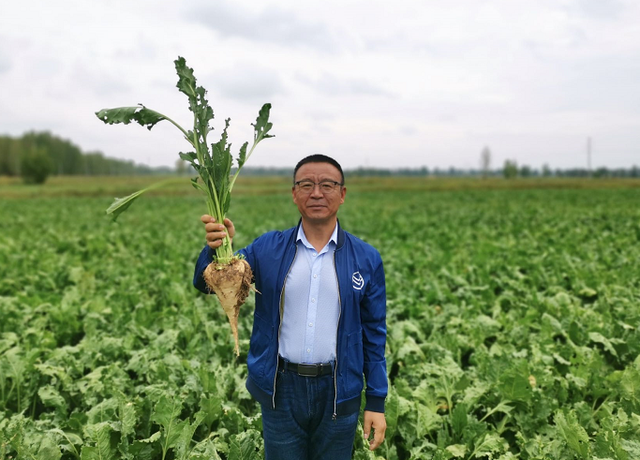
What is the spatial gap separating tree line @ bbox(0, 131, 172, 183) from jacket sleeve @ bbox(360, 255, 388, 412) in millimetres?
93132

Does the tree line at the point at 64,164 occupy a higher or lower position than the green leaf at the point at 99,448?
higher

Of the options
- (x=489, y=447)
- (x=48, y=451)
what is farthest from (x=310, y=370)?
(x=48, y=451)

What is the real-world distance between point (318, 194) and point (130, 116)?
3.77 feet

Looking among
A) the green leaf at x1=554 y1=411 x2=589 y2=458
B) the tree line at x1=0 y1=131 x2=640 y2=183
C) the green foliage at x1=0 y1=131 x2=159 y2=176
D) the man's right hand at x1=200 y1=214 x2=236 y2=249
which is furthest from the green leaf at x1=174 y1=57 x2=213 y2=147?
the green foliage at x1=0 y1=131 x2=159 y2=176

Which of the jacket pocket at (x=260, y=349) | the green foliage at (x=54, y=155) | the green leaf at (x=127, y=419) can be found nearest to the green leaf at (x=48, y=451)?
the green leaf at (x=127, y=419)

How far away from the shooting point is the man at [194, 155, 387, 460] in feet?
7.84

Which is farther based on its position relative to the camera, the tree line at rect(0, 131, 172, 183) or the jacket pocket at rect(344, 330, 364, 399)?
the tree line at rect(0, 131, 172, 183)

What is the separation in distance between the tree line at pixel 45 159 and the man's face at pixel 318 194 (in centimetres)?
9301

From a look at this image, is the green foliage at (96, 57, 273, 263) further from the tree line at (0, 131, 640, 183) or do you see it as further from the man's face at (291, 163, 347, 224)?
the tree line at (0, 131, 640, 183)

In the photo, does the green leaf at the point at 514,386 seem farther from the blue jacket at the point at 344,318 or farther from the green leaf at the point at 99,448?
the green leaf at the point at 99,448

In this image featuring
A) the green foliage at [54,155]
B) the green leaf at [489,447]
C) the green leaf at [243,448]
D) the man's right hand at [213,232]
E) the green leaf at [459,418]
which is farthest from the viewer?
the green foliage at [54,155]

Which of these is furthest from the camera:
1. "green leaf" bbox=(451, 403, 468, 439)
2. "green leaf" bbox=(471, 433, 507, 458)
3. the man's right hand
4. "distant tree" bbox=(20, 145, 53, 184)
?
"distant tree" bbox=(20, 145, 53, 184)

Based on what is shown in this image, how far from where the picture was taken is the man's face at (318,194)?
2.35m

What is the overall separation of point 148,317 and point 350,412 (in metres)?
4.33
